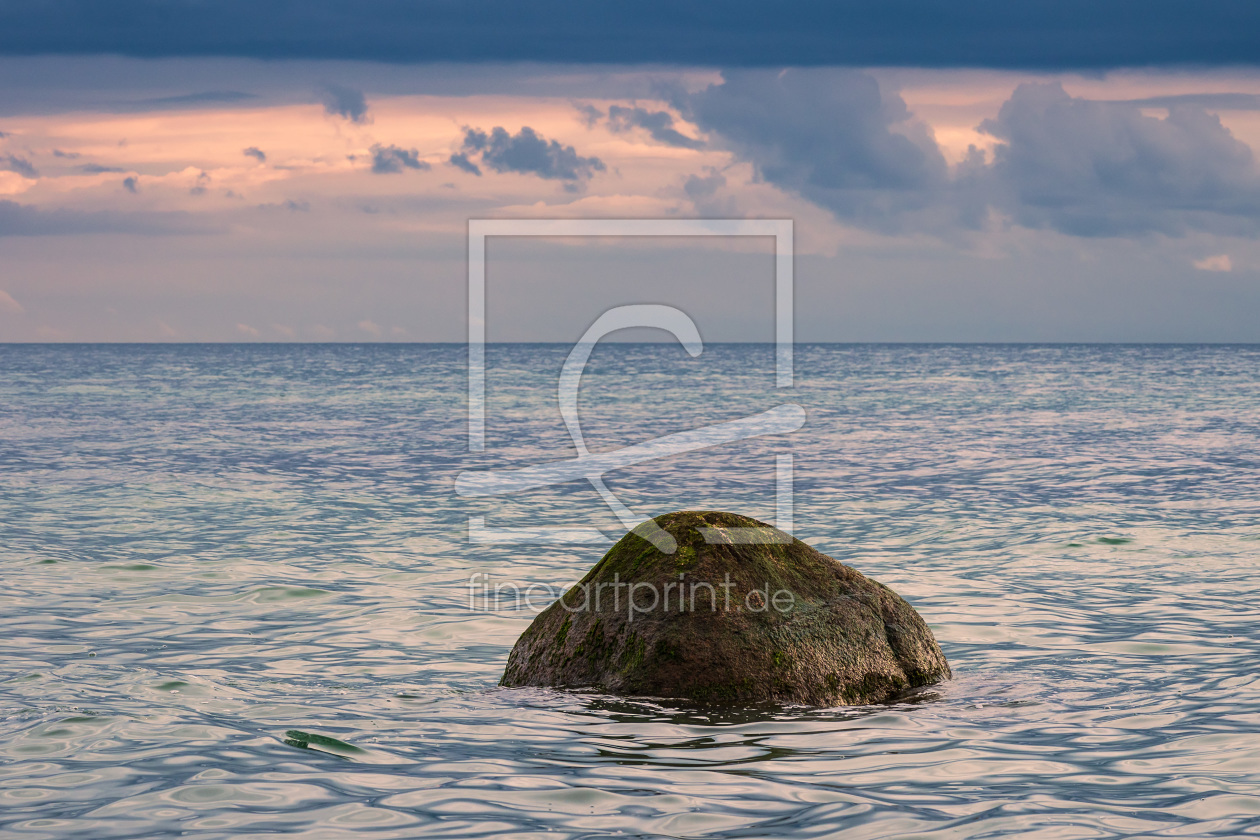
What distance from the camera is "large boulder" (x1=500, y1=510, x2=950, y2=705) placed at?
7348 mm

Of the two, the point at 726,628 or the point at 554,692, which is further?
the point at 554,692

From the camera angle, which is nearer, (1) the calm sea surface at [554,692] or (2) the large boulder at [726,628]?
(1) the calm sea surface at [554,692]

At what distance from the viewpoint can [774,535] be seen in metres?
8.14

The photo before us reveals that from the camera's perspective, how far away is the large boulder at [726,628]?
7348 mm

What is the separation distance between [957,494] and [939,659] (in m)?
11.2

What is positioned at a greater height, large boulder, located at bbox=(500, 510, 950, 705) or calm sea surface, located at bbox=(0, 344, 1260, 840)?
large boulder, located at bbox=(500, 510, 950, 705)

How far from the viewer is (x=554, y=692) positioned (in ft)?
24.9

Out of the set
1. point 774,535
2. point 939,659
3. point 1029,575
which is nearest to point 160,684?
point 774,535

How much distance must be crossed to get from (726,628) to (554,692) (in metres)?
1.20

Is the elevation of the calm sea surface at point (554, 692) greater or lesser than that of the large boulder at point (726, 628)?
lesser

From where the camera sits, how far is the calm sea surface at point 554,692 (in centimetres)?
558

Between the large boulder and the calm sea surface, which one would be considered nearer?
the calm sea surface

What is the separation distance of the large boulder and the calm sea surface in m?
0.23

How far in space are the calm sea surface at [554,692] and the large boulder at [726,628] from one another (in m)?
0.23
